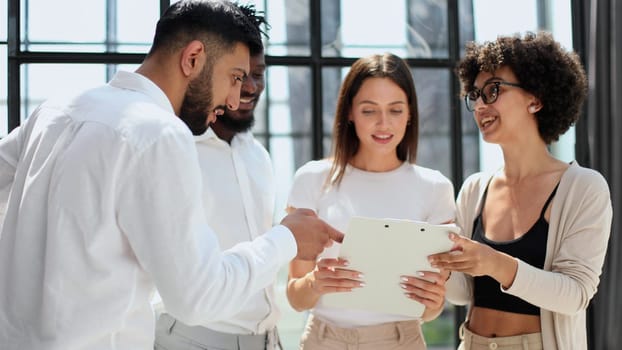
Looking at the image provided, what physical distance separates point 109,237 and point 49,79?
266 cm

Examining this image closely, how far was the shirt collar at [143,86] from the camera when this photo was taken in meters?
1.77

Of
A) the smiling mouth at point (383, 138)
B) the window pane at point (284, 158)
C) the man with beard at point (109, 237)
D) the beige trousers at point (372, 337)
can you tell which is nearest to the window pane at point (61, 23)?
the window pane at point (284, 158)

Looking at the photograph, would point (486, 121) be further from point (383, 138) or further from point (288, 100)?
point (288, 100)

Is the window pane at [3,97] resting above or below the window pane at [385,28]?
below

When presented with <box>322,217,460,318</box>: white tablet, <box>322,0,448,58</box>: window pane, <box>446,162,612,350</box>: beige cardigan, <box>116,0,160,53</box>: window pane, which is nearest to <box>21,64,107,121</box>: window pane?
<box>116,0,160,53</box>: window pane

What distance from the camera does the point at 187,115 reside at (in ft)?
6.15

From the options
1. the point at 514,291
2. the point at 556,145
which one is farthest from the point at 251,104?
the point at 556,145

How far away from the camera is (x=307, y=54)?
422 cm

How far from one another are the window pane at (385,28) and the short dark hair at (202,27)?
232cm

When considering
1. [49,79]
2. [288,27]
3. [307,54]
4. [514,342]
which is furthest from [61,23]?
[514,342]

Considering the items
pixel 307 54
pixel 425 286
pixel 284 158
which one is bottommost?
pixel 425 286

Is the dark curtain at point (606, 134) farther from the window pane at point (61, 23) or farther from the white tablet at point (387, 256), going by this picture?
the window pane at point (61, 23)

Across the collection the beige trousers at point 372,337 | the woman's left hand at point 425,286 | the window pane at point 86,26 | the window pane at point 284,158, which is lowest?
the beige trousers at point 372,337

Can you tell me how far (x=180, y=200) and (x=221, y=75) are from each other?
425mm
